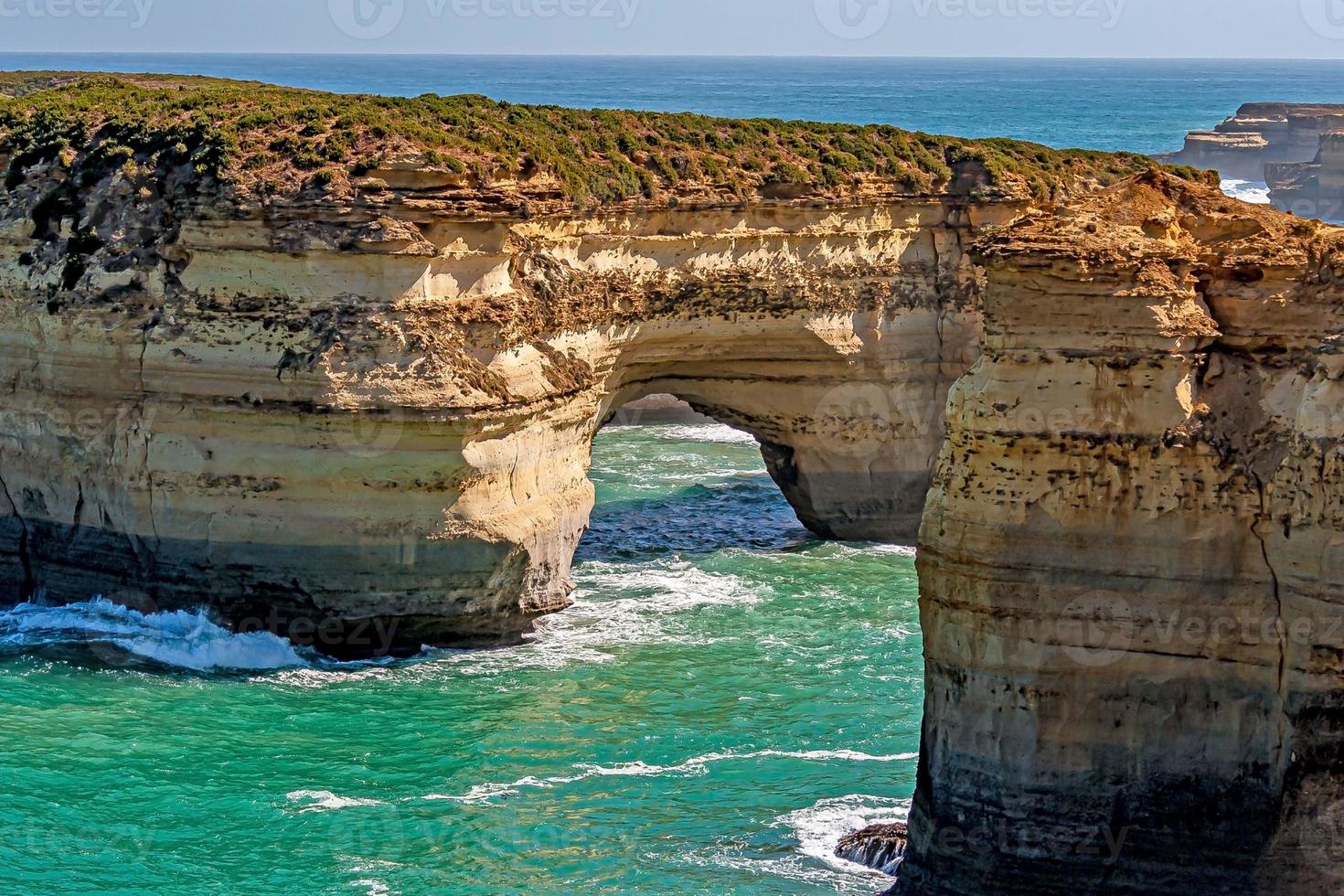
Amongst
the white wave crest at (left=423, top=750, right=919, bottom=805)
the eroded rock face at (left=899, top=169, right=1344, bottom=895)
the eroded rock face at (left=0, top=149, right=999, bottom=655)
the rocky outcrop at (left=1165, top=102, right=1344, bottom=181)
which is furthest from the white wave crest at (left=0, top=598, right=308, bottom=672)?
the rocky outcrop at (left=1165, top=102, right=1344, bottom=181)

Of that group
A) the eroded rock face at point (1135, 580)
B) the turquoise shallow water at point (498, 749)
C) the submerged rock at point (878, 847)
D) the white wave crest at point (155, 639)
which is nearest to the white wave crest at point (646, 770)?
the turquoise shallow water at point (498, 749)

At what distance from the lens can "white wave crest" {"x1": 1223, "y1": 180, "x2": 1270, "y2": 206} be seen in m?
106

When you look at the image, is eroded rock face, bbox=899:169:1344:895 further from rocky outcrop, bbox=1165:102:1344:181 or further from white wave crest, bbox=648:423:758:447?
rocky outcrop, bbox=1165:102:1344:181

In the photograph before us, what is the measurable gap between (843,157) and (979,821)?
1991 centimetres

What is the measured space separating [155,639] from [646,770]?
28.5 feet

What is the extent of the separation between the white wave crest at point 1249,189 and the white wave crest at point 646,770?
270ft

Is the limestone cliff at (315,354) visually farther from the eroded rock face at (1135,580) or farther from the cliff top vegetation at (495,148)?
the eroded rock face at (1135,580)

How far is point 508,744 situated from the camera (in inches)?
1043

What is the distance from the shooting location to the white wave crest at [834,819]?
22.3 meters

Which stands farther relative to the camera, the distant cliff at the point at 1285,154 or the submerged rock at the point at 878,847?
the distant cliff at the point at 1285,154

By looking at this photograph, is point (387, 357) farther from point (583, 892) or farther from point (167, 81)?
point (167, 81)

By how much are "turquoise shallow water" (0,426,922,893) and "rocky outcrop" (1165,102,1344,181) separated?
88245 millimetres

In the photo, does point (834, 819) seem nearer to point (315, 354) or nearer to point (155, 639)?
point (315, 354)

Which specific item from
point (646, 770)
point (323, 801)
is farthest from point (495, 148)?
point (323, 801)
